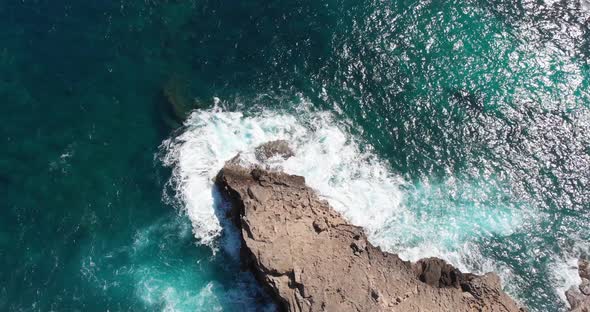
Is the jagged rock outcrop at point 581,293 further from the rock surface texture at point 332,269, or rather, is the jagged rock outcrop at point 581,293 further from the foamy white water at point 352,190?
the rock surface texture at point 332,269

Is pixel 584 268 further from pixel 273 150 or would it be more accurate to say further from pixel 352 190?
pixel 273 150

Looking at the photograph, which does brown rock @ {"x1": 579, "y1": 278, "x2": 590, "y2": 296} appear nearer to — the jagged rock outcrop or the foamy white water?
the jagged rock outcrop

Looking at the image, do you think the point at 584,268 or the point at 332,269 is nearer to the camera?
the point at 332,269

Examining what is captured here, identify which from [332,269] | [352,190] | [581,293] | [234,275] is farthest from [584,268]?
[234,275]

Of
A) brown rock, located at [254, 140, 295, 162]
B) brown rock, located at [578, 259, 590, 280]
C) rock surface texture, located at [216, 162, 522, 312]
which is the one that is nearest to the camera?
rock surface texture, located at [216, 162, 522, 312]

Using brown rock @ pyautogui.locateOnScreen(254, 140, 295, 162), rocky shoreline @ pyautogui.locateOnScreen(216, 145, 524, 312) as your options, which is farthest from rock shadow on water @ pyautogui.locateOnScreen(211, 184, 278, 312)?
brown rock @ pyautogui.locateOnScreen(254, 140, 295, 162)

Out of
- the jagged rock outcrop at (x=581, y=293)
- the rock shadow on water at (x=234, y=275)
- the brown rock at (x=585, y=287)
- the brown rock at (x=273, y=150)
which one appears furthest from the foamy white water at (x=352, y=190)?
the brown rock at (x=585, y=287)
